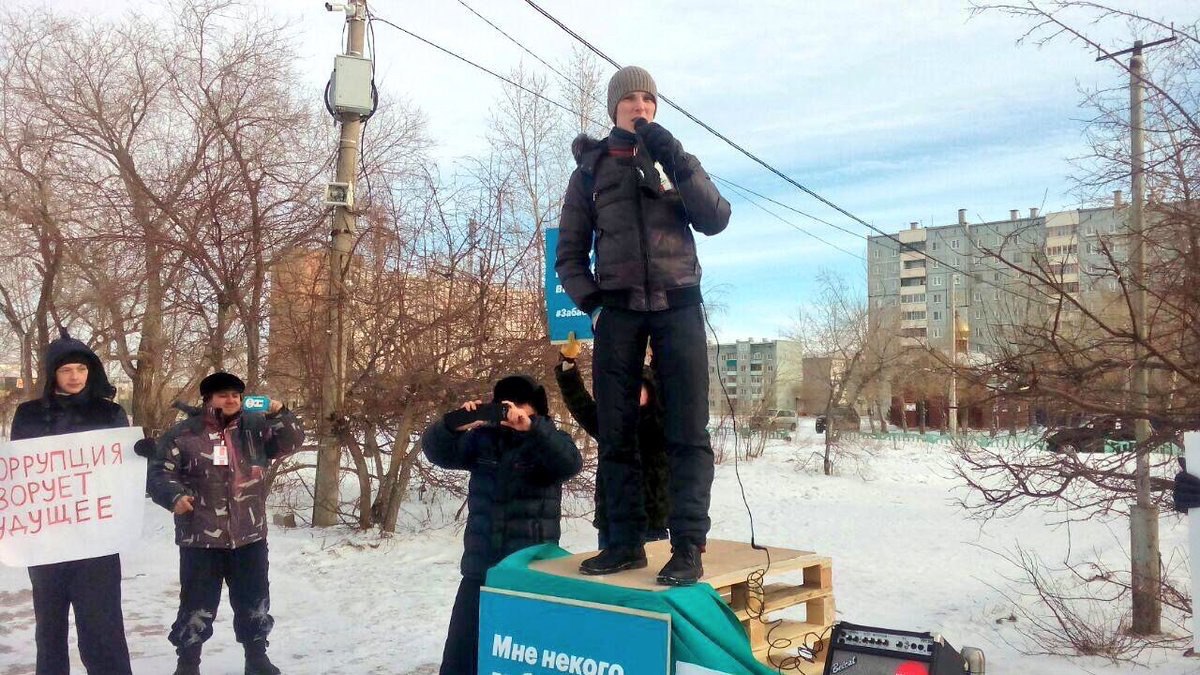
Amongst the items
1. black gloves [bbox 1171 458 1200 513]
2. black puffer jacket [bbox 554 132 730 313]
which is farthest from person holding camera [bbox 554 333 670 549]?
black gloves [bbox 1171 458 1200 513]

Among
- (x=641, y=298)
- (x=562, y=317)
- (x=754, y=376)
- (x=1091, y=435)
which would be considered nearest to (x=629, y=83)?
(x=641, y=298)

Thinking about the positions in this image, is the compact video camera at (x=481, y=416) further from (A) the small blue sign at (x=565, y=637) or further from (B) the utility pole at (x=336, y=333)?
(B) the utility pole at (x=336, y=333)

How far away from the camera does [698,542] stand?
10.2 feet

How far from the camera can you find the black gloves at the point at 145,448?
4703 millimetres

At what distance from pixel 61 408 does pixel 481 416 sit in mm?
2233

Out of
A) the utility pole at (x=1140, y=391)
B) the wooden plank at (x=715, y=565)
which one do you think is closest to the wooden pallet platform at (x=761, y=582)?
the wooden plank at (x=715, y=565)

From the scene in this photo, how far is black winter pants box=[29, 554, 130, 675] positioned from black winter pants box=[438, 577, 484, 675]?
1653 millimetres

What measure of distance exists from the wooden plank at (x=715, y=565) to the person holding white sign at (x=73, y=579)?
242 centimetres

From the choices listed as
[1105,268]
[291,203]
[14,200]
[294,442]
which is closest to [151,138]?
[14,200]

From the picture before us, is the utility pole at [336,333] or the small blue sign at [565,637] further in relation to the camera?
the utility pole at [336,333]

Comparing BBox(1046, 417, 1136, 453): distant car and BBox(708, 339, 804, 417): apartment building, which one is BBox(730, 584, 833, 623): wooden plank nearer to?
BBox(708, 339, 804, 417): apartment building

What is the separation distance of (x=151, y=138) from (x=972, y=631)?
49.2 ft

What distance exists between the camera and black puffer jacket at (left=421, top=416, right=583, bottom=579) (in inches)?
165

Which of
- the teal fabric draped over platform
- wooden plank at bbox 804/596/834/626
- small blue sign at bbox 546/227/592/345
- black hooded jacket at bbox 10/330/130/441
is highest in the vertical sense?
small blue sign at bbox 546/227/592/345
